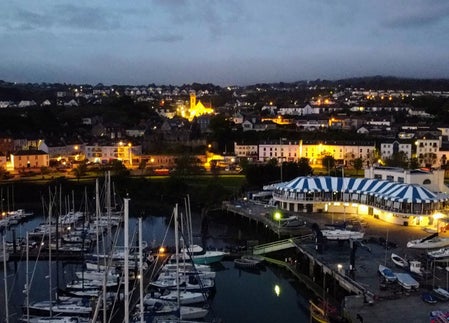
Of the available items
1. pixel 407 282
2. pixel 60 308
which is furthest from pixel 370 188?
pixel 60 308

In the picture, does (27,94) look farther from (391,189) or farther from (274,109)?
(391,189)

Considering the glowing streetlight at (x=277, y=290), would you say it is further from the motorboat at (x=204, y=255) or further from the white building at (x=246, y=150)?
the white building at (x=246, y=150)

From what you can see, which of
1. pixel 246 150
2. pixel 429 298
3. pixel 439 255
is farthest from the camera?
pixel 246 150

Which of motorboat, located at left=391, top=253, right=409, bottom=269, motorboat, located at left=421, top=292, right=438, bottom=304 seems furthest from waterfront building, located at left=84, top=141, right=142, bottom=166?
motorboat, located at left=421, top=292, right=438, bottom=304

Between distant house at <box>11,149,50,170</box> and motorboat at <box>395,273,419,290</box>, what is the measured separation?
1593 inches

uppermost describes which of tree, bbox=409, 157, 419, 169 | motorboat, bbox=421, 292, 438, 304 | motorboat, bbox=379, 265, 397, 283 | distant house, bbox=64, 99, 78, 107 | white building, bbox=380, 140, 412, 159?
distant house, bbox=64, 99, 78, 107

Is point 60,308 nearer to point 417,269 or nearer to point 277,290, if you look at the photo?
point 277,290

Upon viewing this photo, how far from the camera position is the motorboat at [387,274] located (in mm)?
19053

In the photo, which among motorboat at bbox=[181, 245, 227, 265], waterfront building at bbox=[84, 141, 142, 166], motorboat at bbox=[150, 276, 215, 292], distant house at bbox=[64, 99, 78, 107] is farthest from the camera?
distant house at bbox=[64, 99, 78, 107]

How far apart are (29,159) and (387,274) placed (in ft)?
133

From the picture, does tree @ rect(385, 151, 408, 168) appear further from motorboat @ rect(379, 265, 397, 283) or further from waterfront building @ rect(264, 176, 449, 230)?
motorboat @ rect(379, 265, 397, 283)

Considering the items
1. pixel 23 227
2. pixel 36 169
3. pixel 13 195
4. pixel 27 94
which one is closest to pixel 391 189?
pixel 23 227

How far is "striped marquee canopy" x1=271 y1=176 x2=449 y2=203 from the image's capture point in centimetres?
2788

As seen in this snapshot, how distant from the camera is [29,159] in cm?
5216
